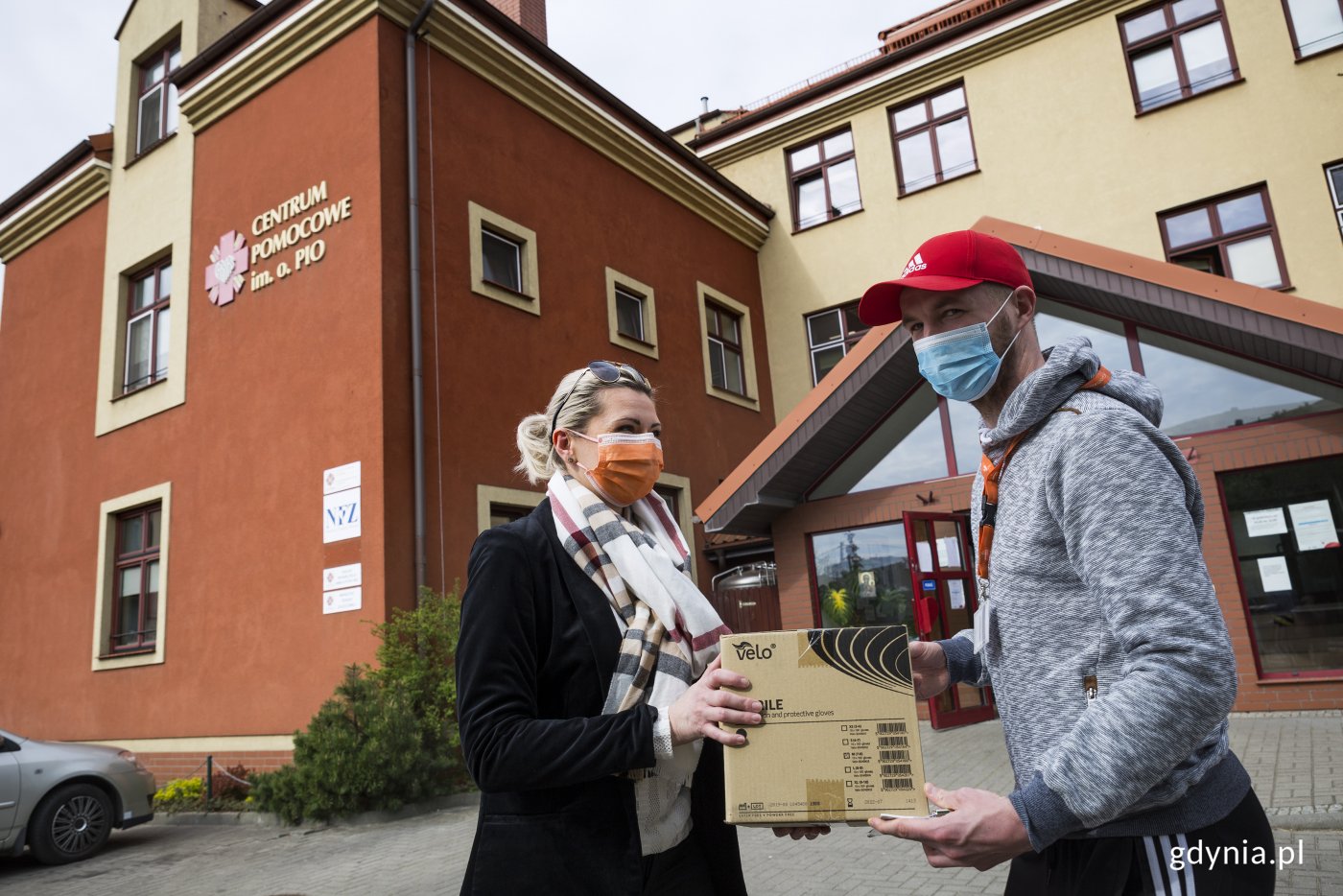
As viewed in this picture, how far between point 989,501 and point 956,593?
10034 mm

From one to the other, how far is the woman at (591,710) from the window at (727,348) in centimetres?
1353

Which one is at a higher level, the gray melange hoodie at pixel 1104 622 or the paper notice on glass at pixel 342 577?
the paper notice on glass at pixel 342 577

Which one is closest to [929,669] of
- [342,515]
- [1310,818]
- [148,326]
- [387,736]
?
[1310,818]

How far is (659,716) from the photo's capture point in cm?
192

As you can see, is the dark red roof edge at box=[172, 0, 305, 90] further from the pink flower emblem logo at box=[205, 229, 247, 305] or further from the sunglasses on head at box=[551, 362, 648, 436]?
the sunglasses on head at box=[551, 362, 648, 436]

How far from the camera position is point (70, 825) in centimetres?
819

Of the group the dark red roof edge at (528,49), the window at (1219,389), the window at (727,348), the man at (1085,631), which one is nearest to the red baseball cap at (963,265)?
the man at (1085,631)

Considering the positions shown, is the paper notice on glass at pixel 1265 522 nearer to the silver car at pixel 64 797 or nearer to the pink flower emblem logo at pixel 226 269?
the silver car at pixel 64 797

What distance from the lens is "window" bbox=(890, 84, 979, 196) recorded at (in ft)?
53.9

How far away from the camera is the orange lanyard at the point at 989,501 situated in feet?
5.77

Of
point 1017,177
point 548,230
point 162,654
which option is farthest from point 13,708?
point 1017,177

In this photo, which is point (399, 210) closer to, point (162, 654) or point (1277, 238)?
point (162, 654)

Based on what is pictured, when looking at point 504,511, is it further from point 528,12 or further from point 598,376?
point 528,12

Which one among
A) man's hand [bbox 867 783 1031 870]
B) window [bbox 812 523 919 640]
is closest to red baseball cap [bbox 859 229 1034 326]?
man's hand [bbox 867 783 1031 870]
